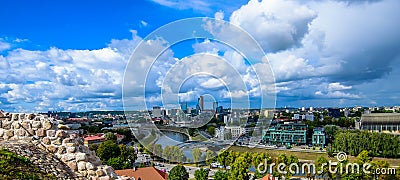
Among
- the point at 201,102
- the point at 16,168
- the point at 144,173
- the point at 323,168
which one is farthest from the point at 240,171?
the point at 16,168

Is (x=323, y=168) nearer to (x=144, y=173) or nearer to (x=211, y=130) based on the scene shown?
(x=211, y=130)

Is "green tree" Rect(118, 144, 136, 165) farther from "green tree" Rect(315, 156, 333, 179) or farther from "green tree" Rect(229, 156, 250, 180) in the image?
"green tree" Rect(315, 156, 333, 179)

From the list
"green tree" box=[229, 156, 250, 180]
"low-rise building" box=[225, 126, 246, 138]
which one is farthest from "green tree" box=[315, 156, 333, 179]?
"low-rise building" box=[225, 126, 246, 138]

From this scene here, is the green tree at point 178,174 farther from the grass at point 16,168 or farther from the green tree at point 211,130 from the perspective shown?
the grass at point 16,168

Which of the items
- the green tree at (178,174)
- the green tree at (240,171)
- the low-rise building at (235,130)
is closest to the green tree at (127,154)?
the green tree at (178,174)

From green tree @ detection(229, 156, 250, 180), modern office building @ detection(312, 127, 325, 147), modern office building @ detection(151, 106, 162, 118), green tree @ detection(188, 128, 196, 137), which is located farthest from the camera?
modern office building @ detection(312, 127, 325, 147)

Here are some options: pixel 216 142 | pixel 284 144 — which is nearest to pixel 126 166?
pixel 216 142

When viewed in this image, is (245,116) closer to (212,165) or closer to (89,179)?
(89,179)
